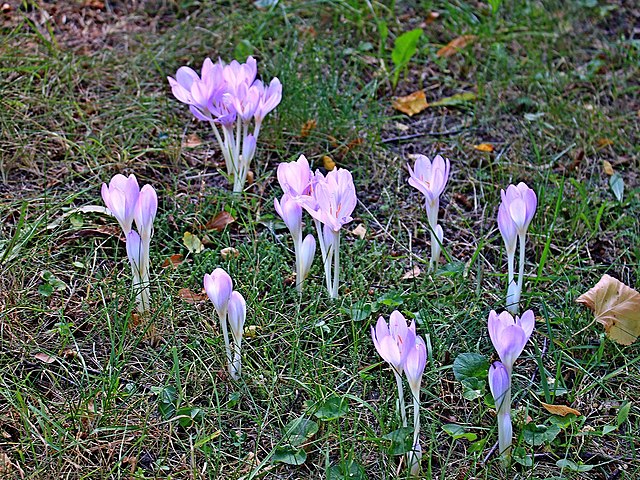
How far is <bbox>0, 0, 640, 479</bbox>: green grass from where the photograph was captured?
217 centimetres

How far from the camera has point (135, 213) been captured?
2.36 metres

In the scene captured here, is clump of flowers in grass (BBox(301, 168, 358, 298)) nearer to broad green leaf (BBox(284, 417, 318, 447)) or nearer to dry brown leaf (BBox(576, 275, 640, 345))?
broad green leaf (BBox(284, 417, 318, 447))

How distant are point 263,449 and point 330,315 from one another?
1.71ft

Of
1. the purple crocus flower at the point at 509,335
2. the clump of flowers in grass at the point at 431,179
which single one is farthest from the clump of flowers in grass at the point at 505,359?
the clump of flowers in grass at the point at 431,179

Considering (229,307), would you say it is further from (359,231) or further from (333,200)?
(359,231)

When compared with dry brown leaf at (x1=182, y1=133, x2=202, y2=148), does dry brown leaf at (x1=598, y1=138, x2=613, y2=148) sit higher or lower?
higher

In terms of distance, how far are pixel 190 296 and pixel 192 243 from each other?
258 mm

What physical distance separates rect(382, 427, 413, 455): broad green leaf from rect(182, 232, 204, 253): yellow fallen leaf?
986 mm

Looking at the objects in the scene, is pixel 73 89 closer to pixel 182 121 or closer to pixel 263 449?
pixel 182 121

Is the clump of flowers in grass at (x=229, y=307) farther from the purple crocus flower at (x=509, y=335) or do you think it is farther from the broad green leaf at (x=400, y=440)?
the purple crocus flower at (x=509, y=335)

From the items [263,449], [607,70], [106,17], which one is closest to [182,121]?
[106,17]

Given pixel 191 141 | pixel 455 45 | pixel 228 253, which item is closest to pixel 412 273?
pixel 228 253

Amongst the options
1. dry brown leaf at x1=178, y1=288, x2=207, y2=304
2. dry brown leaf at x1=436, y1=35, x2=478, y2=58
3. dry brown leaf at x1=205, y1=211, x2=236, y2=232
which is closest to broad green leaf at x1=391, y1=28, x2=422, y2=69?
dry brown leaf at x1=436, y1=35, x2=478, y2=58

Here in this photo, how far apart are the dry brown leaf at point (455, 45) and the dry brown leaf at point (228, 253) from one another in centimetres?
167
